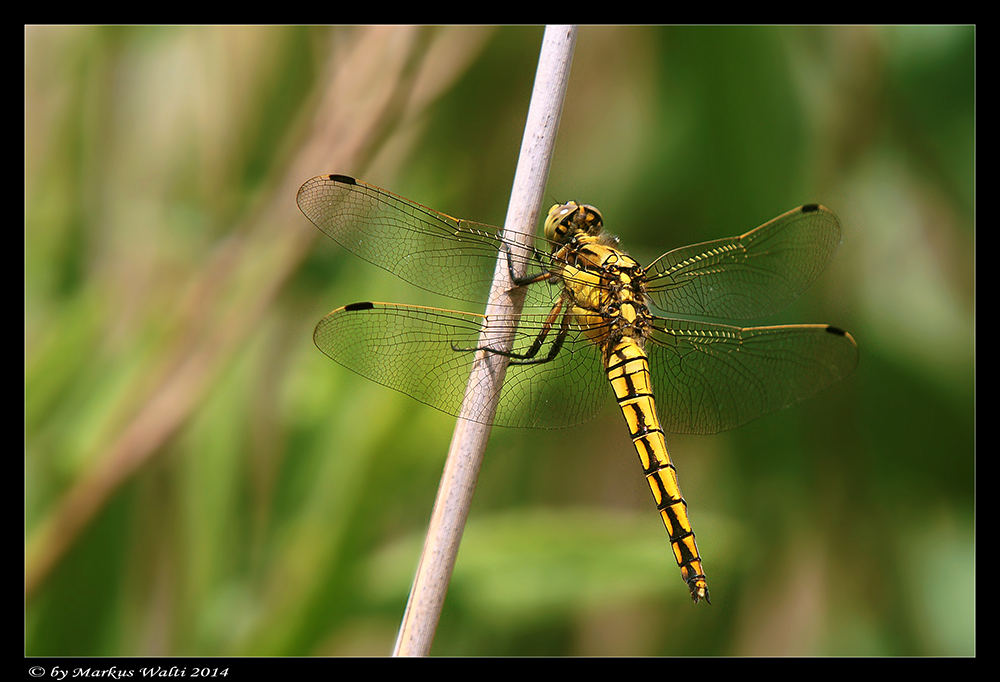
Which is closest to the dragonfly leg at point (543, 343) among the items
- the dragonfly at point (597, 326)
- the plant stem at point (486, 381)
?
the dragonfly at point (597, 326)

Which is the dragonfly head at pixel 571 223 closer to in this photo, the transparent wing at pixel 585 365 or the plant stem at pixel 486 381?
the transparent wing at pixel 585 365

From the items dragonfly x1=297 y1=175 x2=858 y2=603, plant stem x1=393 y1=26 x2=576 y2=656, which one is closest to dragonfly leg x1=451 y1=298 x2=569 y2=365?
dragonfly x1=297 y1=175 x2=858 y2=603

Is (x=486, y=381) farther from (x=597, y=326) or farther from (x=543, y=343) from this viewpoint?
(x=597, y=326)

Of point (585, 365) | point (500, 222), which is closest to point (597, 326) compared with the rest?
point (585, 365)

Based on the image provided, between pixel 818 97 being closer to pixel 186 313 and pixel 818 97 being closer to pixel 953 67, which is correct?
pixel 953 67

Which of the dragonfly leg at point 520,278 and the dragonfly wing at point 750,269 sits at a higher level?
the dragonfly wing at point 750,269

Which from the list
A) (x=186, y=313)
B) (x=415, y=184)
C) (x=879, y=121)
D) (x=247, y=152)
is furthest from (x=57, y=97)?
(x=879, y=121)
